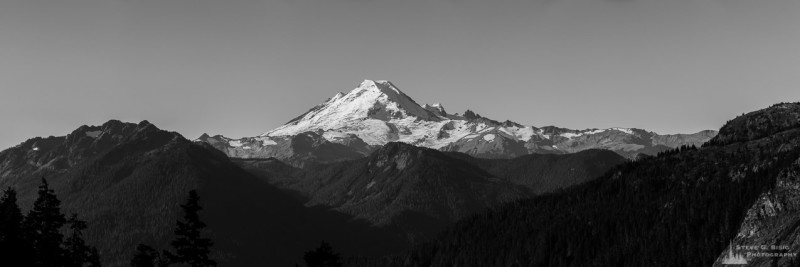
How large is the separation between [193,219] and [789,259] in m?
132

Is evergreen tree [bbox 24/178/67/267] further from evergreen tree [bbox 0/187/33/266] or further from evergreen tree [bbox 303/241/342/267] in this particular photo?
evergreen tree [bbox 303/241/342/267]

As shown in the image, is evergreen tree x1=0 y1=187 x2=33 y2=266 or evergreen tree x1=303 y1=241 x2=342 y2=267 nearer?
evergreen tree x1=0 y1=187 x2=33 y2=266

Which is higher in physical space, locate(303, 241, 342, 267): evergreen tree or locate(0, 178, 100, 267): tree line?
locate(0, 178, 100, 267): tree line

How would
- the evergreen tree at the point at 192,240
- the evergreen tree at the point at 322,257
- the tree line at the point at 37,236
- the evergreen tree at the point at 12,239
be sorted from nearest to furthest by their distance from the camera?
1. the evergreen tree at the point at 192,240
2. the evergreen tree at the point at 12,239
3. the tree line at the point at 37,236
4. the evergreen tree at the point at 322,257

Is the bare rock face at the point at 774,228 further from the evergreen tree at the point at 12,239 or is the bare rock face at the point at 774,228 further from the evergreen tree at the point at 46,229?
the evergreen tree at the point at 12,239

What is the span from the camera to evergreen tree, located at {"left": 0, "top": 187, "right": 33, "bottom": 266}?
65.7 m

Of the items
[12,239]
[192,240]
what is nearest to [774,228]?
[192,240]

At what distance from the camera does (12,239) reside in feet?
218

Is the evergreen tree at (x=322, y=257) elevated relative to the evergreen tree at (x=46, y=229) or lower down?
lower down

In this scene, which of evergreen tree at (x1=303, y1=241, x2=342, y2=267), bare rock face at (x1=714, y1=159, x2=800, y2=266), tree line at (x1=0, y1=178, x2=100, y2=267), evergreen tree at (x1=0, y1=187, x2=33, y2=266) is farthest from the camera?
bare rock face at (x1=714, y1=159, x2=800, y2=266)

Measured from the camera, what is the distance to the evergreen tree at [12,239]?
216ft

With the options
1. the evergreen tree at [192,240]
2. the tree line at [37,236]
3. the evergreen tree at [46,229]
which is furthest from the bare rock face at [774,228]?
the evergreen tree at [46,229]

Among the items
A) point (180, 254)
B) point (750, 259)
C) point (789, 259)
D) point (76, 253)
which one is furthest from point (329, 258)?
point (750, 259)

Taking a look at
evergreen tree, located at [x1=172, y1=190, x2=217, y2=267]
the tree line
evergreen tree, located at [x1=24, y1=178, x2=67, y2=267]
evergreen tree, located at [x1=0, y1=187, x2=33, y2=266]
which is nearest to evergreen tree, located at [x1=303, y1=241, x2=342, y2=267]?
evergreen tree, located at [x1=172, y1=190, x2=217, y2=267]
